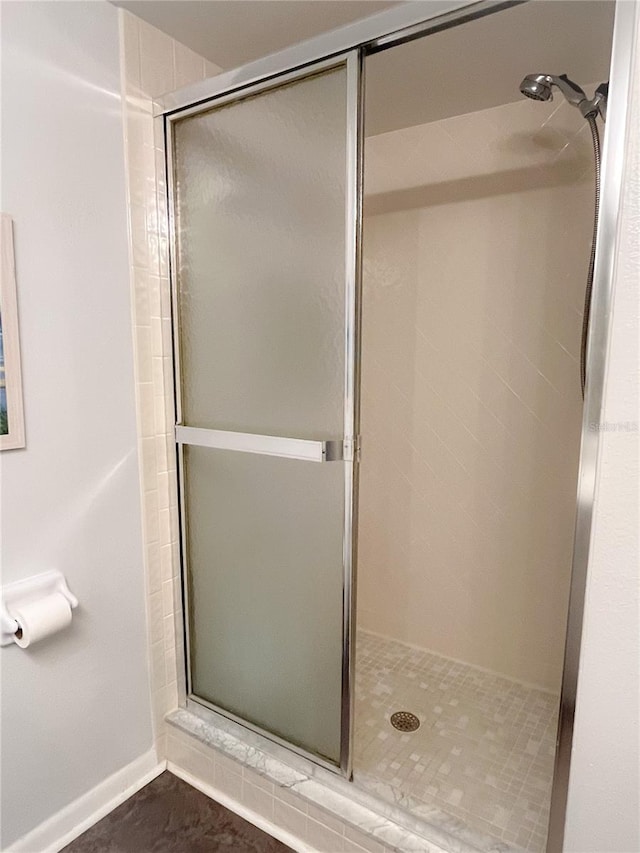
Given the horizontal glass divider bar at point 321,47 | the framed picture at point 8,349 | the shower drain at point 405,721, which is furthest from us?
the shower drain at point 405,721

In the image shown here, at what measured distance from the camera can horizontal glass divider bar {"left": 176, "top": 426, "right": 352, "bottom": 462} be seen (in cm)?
137

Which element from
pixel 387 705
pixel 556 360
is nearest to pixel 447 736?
pixel 387 705

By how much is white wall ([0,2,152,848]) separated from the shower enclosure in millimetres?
213

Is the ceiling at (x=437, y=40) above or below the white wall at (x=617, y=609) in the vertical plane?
above

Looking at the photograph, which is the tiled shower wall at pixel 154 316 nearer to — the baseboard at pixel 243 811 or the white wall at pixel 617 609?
the baseboard at pixel 243 811

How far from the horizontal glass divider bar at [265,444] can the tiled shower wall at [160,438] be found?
122mm

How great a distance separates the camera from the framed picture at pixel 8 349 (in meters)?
1.25

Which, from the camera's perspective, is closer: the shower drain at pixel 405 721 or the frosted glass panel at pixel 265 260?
the frosted glass panel at pixel 265 260

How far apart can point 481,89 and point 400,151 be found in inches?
17.5

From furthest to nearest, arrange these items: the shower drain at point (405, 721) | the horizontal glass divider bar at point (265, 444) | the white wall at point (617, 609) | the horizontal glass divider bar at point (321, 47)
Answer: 1. the shower drain at point (405, 721)
2. the horizontal glass divider bar at point (265, 444)
3. the horizontal glass divider bar at point (321, 47)
4. the white wall at point (617, 609)

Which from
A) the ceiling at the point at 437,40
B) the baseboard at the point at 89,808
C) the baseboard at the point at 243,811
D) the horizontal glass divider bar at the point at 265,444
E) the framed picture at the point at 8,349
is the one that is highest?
the ceiling at the point at 437,40

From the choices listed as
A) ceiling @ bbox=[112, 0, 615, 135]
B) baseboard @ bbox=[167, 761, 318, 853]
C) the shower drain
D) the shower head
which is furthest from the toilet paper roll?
the shower head

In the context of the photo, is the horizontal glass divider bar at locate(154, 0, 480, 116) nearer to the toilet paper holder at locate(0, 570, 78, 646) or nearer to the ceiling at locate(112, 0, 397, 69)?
the ceiling at locate(112, 0, 397, 69)

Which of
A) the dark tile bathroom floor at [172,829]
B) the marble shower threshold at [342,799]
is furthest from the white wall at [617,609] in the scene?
the dark tile bathroom floor at [172,829]
